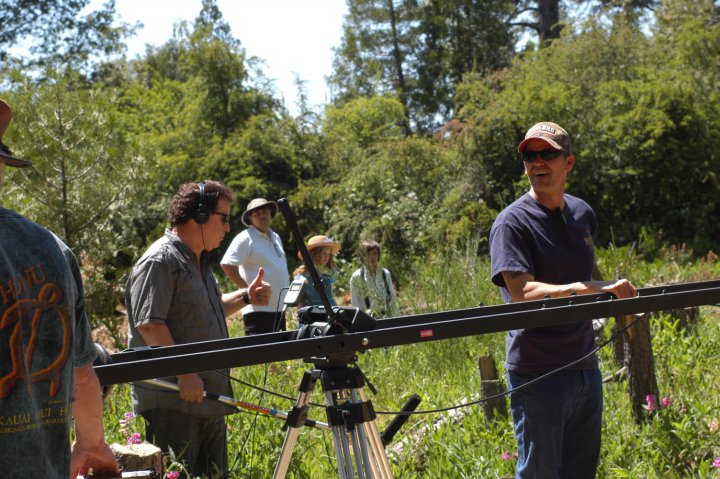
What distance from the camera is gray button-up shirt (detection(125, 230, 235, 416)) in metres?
3.65

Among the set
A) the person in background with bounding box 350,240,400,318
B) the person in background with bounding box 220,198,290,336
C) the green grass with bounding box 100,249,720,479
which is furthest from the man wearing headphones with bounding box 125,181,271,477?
the person in background with bounding box 350,240,400,318

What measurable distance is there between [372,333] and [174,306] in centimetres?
156

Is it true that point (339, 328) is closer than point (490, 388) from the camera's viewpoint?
Yes

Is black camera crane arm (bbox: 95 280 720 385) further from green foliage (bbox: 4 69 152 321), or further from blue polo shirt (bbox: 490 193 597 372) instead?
green foliage (bbox: 4 69 152 321)

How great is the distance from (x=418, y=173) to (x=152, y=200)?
607 centimetres

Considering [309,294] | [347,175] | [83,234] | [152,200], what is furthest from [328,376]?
[152,200]

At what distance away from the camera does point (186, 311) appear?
12.3ft

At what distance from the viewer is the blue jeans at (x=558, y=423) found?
131 inches

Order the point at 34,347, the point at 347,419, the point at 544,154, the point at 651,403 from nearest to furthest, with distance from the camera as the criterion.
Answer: the point at 34,347, the point at 347,419, the point at 544,154, the point at 651,403

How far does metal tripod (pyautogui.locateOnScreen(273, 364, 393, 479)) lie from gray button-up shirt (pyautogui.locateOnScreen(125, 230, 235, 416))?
1.22 m

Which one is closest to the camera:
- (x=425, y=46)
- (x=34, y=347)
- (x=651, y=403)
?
(x=34, y=347)

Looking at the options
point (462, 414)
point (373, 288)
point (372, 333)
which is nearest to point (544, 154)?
point (372, 333)

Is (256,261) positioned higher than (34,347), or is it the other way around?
(34,347)

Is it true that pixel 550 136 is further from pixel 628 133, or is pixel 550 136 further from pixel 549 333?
pixel 628 133
